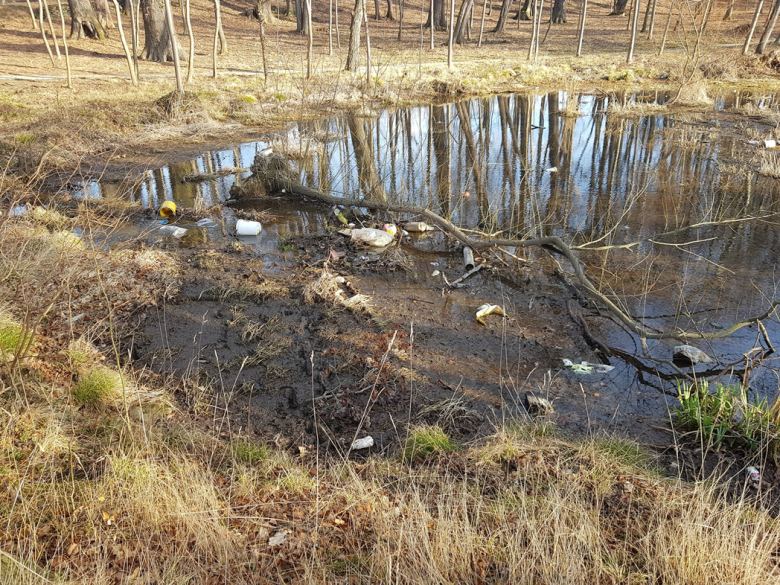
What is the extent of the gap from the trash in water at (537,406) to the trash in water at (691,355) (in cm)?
152

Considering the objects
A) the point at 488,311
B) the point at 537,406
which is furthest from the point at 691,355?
the point at 488,311

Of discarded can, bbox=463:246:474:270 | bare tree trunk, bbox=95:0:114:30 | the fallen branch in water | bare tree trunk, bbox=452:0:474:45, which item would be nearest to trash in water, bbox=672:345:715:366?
the fallen branch in water

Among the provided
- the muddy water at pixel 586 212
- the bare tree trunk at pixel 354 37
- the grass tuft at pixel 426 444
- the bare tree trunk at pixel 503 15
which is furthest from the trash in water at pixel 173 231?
the bare tree trunk at pixel 503 15

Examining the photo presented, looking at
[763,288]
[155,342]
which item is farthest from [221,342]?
[763,288]

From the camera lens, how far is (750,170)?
9.77m

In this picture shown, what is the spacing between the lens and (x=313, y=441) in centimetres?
367

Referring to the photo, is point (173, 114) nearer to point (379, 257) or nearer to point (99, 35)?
point (379, 257)

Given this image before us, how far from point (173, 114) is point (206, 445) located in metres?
11.6

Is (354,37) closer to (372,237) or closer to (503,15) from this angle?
(372,237)

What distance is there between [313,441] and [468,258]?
352cm

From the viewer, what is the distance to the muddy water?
4.88 metres

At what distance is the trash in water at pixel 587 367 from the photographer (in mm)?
4602

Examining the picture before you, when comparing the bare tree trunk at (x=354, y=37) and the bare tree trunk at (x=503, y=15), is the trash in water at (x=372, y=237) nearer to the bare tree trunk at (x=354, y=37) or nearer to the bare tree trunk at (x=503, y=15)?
the bare tree trunk at (x=354, y=37)

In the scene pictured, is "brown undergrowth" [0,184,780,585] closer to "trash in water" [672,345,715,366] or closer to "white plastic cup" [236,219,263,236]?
"trash in water" [672,345,715,366]
